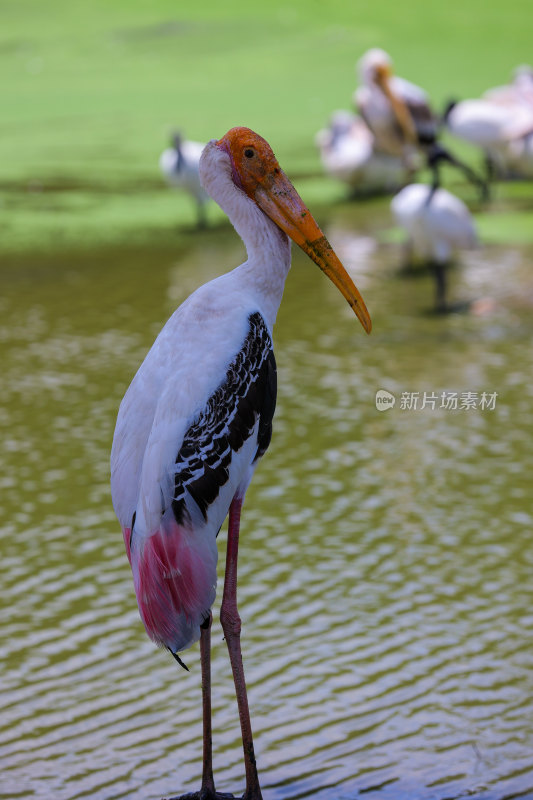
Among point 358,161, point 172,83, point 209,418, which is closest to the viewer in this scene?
point 209,418

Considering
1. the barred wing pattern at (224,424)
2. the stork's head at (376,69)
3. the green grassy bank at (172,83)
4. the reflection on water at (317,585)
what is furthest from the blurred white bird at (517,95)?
the barred wing pattern at (224,424)

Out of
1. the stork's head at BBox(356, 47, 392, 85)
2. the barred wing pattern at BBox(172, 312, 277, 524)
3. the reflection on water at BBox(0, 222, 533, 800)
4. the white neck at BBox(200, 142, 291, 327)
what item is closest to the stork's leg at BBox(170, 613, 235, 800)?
the reflection on water at BBox(0, 222, 533, 800)

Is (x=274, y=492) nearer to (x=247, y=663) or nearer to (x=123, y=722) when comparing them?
(x=247, y=663)

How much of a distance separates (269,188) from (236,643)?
119 cm

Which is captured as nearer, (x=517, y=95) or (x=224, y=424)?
(x=224, y=424)

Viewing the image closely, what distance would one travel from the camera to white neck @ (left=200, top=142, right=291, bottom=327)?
3197 mm

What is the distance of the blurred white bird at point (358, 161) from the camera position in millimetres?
11984

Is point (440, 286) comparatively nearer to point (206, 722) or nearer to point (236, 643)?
point (236, 643)

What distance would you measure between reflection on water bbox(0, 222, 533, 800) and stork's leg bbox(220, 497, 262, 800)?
0.18 m

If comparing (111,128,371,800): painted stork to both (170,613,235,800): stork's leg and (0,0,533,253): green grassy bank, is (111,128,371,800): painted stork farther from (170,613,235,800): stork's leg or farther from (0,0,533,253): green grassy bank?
(0,0,533,253): green grassy bank

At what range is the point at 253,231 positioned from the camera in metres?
3.24

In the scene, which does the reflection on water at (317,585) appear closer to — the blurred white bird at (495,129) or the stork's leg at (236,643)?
the stork's leg at (236,643)

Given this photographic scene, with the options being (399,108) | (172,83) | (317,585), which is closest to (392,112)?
(399,108)

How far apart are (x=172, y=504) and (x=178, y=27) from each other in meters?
18.8
